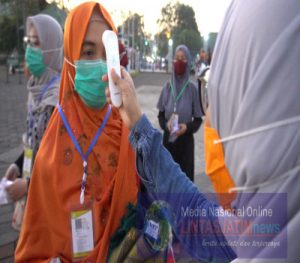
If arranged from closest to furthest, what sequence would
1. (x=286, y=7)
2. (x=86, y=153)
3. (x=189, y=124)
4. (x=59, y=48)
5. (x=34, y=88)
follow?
(x=286, y=7)
(x=86, y=153)
(x=34, y=88)
(x=59, y=48)
(x=189, y=124)

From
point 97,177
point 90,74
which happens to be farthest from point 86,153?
point 90,74

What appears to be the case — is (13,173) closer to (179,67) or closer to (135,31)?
(179,67)

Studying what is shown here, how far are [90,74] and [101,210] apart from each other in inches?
27.1

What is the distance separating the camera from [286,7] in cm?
70

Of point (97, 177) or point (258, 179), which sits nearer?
point (258, 179)

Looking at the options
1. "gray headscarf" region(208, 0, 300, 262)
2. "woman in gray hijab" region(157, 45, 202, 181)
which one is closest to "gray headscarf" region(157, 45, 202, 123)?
"woman in gray hijab" region(157, 45, 202, 181)

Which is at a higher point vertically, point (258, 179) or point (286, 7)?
point (286, 7)

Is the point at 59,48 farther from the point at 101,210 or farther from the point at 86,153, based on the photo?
the point at 101,210

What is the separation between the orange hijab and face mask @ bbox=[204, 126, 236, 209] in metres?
0.77

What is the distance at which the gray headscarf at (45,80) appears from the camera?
234cm

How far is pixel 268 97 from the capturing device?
0.71 metres

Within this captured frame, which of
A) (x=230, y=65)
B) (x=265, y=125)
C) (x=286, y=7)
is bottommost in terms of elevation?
(x=265, y=125)

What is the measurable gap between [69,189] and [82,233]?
0.20m

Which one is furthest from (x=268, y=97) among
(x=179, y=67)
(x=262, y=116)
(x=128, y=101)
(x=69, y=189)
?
(x=179, y=67)
